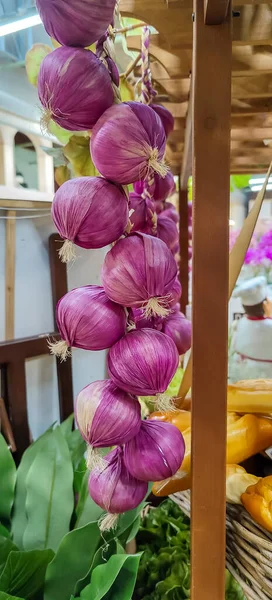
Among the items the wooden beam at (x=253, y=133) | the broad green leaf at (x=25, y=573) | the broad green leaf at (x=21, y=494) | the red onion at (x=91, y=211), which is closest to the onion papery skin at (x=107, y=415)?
the red onion at (x=91, y=211)

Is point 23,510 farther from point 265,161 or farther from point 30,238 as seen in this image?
point 265,161

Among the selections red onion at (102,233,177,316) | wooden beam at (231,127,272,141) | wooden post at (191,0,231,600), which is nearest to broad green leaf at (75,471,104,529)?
wooden post at (191,0,231,600)

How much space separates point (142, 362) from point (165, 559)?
466 millimetres

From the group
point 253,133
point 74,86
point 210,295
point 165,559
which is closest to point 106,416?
point 210,295

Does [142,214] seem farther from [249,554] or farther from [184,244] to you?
[184,244]

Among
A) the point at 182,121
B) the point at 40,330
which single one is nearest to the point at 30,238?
the point at 40,330

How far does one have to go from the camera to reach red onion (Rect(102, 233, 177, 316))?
268 mm

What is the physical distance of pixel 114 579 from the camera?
0.35 meters

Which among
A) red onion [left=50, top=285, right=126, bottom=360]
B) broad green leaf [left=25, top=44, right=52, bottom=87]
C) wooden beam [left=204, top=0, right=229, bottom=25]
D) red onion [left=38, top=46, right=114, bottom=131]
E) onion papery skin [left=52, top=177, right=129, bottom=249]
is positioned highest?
broad green leaf [left=25, top=44, right=52, bottom=87]

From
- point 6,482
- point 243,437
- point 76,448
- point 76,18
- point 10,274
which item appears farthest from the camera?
point 10,274

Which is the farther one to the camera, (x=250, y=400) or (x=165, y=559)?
(x=165, y=559)

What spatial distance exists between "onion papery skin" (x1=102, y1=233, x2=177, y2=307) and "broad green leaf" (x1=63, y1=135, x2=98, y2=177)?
26 centimetres

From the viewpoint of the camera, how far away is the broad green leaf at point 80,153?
493 mm

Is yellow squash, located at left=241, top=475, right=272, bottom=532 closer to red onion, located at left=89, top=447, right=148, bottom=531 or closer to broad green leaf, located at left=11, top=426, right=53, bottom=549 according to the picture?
red onion, located at left=89, top=447, right=148, bottom=531
